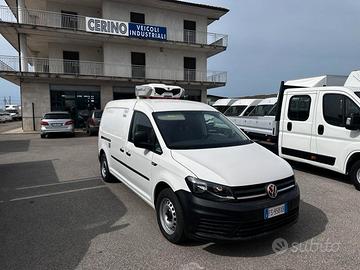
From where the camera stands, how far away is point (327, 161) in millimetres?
6641

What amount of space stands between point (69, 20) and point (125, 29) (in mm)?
4817

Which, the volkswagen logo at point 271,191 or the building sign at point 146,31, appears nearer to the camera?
the volkswagen logo at point 271,191

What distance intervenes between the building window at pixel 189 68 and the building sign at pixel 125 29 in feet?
11.9

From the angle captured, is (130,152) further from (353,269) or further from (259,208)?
(353,269)

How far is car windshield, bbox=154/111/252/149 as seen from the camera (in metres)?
4.29

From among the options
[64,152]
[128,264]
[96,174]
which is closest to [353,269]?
[128,264]

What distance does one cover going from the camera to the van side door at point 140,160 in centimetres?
436

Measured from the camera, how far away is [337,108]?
647 centimetres

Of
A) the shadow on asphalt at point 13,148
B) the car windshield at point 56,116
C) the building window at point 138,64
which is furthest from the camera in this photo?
the building window at point 138,64

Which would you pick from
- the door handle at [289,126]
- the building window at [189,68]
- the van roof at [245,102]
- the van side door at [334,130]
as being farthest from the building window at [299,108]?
the building window at [189,68]

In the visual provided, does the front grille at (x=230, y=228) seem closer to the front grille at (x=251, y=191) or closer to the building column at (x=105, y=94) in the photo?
the front grille at (x=251, y=191)

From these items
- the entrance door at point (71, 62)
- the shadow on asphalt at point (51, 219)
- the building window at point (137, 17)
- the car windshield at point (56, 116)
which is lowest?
the shadow on asphalt at point (51, 219)

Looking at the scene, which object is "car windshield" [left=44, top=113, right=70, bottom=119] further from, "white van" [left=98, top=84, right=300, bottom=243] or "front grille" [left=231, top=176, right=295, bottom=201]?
"front grille" [left=231, top=176, right=295, bottom=201]

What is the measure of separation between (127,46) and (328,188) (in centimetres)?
2282
